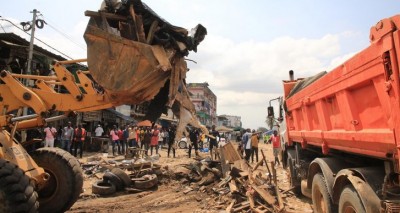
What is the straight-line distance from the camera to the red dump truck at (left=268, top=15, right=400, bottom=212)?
2.81 m

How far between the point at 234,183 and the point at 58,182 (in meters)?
4.07

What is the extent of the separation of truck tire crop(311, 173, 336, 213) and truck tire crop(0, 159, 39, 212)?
153 inches

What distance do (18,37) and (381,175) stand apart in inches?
670

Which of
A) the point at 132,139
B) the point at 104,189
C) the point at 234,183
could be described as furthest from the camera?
the point at 132,139

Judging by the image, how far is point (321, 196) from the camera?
5258 mm

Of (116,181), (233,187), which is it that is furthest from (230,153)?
(116,181)

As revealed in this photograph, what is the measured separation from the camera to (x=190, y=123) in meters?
4.91

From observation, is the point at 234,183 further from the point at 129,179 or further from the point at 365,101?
the point at 365,101

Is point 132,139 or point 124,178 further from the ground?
point 132,139

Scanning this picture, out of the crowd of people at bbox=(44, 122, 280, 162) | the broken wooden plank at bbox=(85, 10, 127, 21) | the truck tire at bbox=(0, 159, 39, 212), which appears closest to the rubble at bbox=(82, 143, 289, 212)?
the crowd of people at bbox=(44, 122, 280, 162)

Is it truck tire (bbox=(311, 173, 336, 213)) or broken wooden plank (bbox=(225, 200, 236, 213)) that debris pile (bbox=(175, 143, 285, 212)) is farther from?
truck tire (bbox=(311, 173, 336, 213))

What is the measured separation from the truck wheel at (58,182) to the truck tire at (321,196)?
4187mm

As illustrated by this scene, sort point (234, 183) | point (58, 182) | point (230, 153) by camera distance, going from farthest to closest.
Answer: point (230, 153) → point (234, 183) → point (58, 182)

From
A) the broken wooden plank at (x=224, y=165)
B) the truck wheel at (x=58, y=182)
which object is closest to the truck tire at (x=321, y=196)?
the truck wheel at (x=58, y=182)
